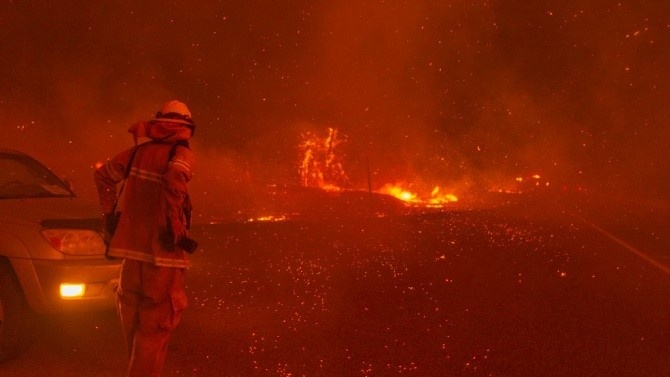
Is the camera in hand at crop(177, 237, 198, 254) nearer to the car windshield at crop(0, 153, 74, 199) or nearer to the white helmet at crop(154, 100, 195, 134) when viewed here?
the white helmet at crop(154, 100, 195, 134)

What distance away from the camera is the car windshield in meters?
5.86

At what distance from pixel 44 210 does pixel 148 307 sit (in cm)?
186

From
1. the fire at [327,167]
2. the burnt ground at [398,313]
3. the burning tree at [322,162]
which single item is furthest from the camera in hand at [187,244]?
the burning tree at [322,162]

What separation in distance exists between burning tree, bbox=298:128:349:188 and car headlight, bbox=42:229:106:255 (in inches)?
706

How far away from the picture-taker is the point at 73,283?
16.1 feet

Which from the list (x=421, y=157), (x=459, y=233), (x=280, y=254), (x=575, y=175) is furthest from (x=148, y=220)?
(x=575, y=175)

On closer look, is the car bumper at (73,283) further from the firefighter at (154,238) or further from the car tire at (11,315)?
the firefighter at (154,238)

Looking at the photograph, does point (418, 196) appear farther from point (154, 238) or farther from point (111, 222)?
point (154, 238)

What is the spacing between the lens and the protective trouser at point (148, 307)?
394cm

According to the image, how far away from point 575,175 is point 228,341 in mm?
51698

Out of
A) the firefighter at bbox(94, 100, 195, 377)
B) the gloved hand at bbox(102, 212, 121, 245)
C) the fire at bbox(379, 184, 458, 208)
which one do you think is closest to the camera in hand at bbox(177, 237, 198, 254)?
the firefighter at bbox(94, 100, 195, 377)

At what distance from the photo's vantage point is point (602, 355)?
5512 mm

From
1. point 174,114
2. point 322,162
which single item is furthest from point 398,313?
point 322,162

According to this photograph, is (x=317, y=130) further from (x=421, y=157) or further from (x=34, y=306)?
(x=34, y=306)
